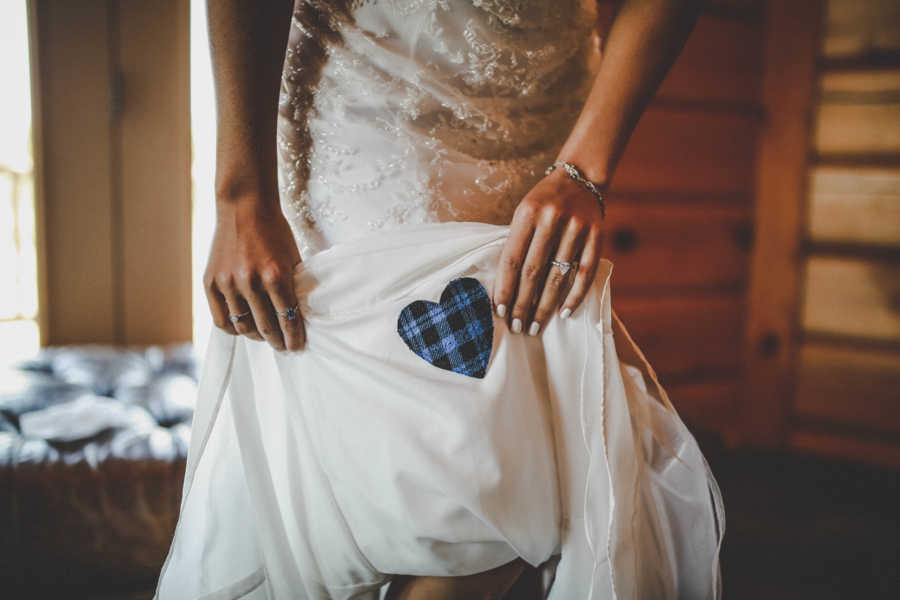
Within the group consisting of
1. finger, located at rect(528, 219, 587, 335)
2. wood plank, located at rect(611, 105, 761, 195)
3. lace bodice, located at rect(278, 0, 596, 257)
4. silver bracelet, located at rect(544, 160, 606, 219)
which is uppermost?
wood plank, located at rect(611, 105, 761, 195)

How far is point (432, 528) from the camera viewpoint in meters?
0.50

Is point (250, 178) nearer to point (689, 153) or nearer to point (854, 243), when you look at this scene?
point (689, 153)

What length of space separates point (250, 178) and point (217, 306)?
120 millimetres

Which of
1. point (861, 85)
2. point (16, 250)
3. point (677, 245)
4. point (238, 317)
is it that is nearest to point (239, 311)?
point (238, 317)

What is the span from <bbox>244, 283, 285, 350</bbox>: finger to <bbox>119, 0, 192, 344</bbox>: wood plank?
2.32 meters

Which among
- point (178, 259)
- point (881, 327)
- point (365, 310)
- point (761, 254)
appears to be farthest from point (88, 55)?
point (881, 327)

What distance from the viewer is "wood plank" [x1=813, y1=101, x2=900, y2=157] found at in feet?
6.72

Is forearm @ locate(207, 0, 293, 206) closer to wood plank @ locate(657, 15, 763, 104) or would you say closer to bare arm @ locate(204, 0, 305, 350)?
bare arm @ locate(204, 0, 305, 350)

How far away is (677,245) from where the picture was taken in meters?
2.29

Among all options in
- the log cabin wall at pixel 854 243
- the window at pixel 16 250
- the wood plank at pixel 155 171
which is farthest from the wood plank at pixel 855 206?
the window at pixel 16 250

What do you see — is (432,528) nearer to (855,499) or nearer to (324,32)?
(324,32)

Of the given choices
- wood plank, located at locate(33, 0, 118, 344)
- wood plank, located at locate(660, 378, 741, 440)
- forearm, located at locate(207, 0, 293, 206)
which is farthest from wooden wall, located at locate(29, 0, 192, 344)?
forearm, located at locate(207, 0, 293, 206)

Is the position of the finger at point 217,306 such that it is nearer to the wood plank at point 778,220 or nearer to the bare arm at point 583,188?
the bare arm at point 583,188

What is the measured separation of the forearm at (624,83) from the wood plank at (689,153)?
5.31 feet
